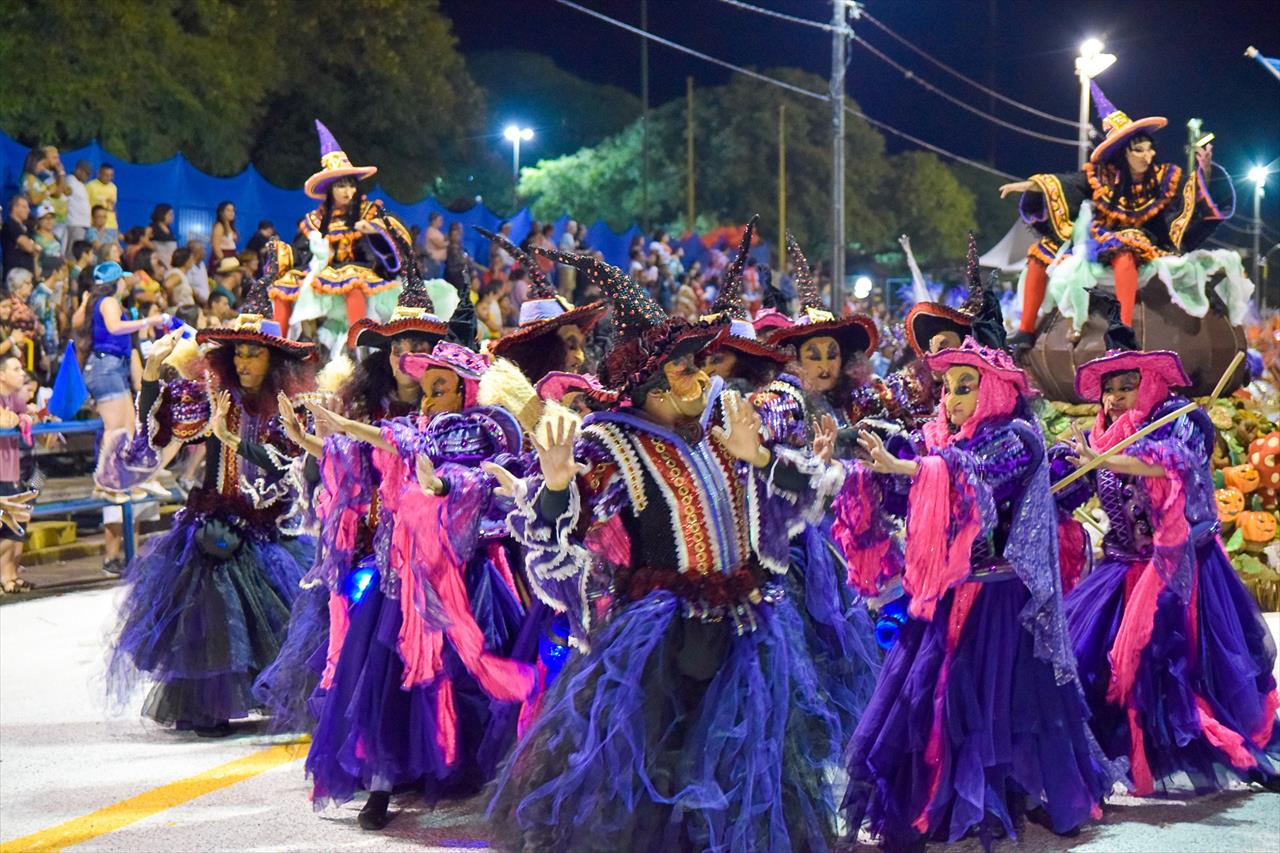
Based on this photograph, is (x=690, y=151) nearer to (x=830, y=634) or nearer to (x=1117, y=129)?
(x=1117, y=129)

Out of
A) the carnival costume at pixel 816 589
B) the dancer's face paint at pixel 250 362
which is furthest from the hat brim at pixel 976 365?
the dancer's face paint at pixel 250 362

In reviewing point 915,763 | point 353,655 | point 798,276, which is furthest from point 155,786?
point 798,276

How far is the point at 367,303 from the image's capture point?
11727 mm

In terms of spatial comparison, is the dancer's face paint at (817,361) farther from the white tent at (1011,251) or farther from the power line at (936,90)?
the power line at (936,90)

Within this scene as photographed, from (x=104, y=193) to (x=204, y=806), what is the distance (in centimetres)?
995

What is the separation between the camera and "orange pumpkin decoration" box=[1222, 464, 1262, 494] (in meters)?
11.1

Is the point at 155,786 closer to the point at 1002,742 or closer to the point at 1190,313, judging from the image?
the point at 1002,742

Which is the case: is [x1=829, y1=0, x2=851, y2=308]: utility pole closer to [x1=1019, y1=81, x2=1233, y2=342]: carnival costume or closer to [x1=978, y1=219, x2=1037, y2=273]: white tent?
[x1=978, y1=219, x2=1037, y2=273]: white tent

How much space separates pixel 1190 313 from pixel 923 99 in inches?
2454

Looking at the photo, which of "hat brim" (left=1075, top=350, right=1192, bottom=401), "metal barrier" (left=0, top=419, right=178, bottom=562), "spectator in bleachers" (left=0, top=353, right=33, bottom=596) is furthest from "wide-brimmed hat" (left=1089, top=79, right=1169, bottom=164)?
"spectator in bleachers" (left=0, top=353, right=33, bottom=596)

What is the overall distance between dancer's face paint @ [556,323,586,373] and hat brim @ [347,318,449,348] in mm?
529

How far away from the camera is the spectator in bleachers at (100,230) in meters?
15.0

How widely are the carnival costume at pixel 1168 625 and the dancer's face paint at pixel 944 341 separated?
1.06 metres

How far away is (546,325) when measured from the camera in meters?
7.01
